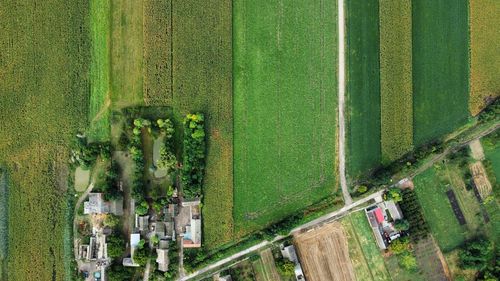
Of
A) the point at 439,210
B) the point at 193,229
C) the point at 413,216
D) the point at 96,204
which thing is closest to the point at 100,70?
the point at 96,204

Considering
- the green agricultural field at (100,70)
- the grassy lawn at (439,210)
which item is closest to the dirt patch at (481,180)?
the grassy lawn at (439,210)

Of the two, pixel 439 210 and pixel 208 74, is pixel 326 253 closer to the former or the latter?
pixel 439 210

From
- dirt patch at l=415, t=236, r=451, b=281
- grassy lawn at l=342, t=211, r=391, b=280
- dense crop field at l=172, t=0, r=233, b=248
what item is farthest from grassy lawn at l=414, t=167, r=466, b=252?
dense crop field at l=172, t=0, r=233, b=248

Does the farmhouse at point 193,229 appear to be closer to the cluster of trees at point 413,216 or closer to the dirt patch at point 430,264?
the cluster of trees at point 413,216

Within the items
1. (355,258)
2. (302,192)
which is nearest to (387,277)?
(355,258)

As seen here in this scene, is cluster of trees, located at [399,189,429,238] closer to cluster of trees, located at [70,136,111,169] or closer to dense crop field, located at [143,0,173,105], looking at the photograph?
dense crop field, located at [143,0,173,105]

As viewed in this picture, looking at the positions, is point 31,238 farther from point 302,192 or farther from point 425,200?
point 425,200

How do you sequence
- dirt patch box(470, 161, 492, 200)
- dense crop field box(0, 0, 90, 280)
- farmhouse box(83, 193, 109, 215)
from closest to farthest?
farmhouse box(83, 193, 109, 215), dense crop field box(0, 0, 90, 280), dirt patch box(470, 161, 492, 200)
